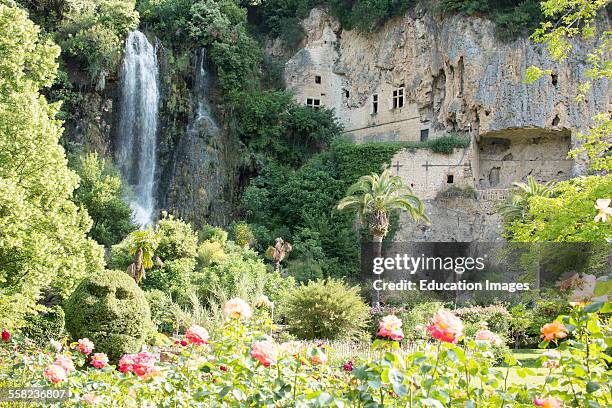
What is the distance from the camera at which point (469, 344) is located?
4.37m

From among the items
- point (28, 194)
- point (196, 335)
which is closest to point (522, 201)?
point (28, 194)

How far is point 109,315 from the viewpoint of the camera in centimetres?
1261

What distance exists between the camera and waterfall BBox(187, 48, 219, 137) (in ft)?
105

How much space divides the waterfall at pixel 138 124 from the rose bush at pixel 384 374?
82.4ft

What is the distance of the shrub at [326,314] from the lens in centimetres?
1764

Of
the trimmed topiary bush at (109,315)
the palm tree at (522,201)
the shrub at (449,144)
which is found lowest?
the trimmed topiary bush at (109,315)

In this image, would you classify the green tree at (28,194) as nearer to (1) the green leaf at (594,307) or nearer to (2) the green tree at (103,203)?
(1) the green leaf at (594,307)

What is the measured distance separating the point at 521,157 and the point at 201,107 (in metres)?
16.1

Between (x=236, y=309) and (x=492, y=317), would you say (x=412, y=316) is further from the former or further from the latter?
(x=236, y=309)

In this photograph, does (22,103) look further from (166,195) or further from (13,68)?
(166,195)

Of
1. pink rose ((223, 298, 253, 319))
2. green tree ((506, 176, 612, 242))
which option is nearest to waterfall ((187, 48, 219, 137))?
green tree ((506, 176, 612, 242))

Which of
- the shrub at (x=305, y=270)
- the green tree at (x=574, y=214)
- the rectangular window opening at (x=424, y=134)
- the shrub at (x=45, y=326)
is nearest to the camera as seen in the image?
the green tree at (x=574, y=214)

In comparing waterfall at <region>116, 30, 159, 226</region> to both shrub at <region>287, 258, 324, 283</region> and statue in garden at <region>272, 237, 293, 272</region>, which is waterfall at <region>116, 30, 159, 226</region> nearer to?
statue in garden at <region>272, 237, 293, 272</region>

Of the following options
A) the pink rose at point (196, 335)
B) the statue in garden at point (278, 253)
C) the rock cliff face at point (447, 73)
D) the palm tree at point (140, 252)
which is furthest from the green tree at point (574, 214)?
the rock cliff face at point (447, 73)
